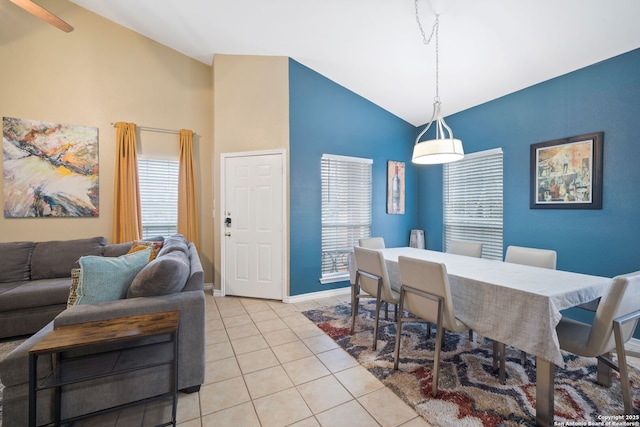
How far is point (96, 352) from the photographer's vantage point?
1.66m

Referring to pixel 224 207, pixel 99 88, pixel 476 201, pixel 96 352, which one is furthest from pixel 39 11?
pixel 476 201

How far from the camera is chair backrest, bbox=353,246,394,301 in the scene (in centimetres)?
251

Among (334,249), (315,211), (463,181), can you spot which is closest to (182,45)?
(315,211)

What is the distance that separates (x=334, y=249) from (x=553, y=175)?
2.90 meters

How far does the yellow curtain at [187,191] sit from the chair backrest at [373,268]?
270 cm

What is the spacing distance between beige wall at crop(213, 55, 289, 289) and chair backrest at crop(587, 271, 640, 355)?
3.48 metres

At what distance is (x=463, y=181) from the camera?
13.7ft

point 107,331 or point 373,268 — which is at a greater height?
point 373,268

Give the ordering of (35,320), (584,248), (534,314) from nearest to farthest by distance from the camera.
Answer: (534,314), (35,320), (584,248)

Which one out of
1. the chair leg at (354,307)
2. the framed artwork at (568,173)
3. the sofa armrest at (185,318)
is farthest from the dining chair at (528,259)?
the sofa armrest at (185,318)

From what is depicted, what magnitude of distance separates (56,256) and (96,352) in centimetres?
227

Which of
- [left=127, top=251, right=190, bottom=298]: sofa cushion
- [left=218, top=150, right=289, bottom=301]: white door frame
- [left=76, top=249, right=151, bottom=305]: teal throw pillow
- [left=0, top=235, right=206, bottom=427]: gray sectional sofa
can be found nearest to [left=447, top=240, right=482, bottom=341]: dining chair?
[left=218, top=150, right=289, bottom=301]: white door frame

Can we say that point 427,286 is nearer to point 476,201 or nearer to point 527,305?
point 527,305

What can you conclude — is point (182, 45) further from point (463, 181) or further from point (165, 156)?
point (463, 181)
